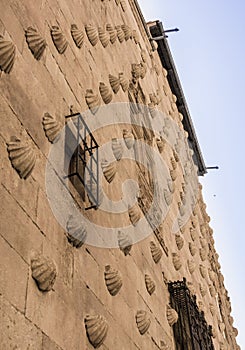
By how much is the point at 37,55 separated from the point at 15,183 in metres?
1.98

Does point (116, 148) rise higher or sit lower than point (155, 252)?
higher

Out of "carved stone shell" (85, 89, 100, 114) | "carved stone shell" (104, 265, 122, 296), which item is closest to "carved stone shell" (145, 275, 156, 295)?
"carved stone shell" (104, 265, 122, 296)

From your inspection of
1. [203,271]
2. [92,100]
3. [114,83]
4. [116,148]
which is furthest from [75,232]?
[203,271]

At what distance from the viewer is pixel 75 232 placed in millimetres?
5797

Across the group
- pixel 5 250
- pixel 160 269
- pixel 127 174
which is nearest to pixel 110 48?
pixel 127 174

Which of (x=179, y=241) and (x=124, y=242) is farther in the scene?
(x=179, y=241)

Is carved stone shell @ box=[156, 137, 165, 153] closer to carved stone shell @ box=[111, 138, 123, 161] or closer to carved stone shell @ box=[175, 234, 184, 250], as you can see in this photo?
carved stone shell @ box=[175, 234, 184, 250]

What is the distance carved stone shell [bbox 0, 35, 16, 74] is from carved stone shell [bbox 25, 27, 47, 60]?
0.71 metres

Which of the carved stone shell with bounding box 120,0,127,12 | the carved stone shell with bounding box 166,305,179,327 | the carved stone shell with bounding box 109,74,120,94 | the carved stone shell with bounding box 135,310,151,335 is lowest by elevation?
the carved stone shell with bounding box 135,310,151,335

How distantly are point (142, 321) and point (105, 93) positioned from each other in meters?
3.71

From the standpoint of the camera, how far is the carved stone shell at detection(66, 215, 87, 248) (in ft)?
18.6

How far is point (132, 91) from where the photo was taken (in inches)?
462

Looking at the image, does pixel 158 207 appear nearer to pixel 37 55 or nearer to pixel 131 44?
pixel 131 44

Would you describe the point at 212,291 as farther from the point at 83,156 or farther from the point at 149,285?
the point at 83,156
